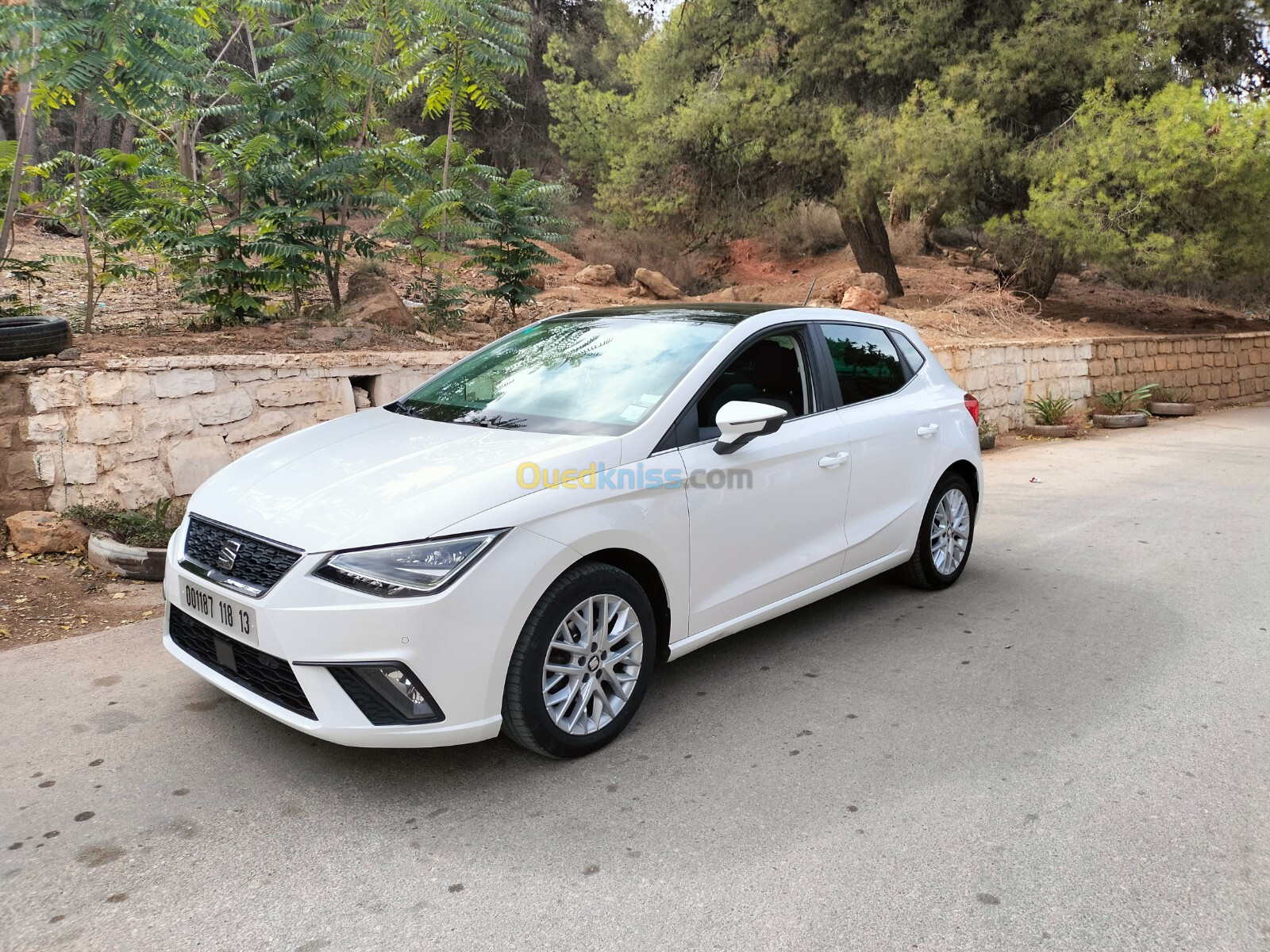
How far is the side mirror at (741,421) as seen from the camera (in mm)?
3816

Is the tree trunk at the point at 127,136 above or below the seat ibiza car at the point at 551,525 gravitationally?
above

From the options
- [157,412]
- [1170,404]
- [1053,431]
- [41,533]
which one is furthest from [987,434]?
[41,533]

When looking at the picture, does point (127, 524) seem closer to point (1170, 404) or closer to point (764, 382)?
point (764, 382)

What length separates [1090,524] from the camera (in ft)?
24.0

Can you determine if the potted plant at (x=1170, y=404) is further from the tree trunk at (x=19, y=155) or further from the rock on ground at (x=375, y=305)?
the tree trunk at (x=19, y=155)

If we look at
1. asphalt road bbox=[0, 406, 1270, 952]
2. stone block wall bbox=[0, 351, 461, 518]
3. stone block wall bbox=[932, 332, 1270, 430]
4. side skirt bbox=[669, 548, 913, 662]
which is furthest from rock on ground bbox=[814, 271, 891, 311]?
asphalt road bbox=[0, 406, 1270, 952]

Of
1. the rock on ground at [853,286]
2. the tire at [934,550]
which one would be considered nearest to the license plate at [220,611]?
the tire at [934,550]

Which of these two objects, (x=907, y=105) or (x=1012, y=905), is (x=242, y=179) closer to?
(x=1012, y=905)

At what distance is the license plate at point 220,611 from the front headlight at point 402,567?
0.34m

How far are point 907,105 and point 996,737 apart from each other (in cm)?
1219

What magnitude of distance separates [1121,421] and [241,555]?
12986mm

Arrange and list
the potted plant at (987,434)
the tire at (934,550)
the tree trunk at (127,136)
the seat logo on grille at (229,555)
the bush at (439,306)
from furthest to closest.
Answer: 1. the tree trunk at (127,136)
2. the potted plant at (987,434)
3. the bush at (439,306)
4. the tire at (934,550)
5. the seat logo on grille at (229,555)

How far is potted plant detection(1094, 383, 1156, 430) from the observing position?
524 inches

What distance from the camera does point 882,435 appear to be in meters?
4.84
